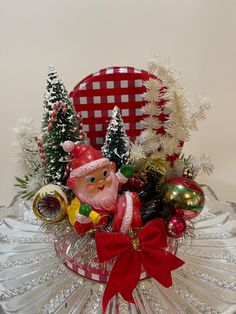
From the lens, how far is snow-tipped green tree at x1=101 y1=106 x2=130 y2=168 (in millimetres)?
795

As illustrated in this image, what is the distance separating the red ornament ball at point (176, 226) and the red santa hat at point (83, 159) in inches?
5.6

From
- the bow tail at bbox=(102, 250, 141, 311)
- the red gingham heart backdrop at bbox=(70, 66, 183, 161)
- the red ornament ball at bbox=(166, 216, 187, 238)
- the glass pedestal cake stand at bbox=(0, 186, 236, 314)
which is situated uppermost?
the red gingham heart backdrop at bbox=(70, 66, 183, 161)

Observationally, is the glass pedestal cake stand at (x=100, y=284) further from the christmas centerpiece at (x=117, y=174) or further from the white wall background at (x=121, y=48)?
the white wall background at (x=121, y=48)

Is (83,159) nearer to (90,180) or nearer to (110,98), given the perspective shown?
(90,180)

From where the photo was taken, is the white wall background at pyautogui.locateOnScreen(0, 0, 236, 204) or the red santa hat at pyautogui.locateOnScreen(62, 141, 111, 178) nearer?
the red santa hat at pyautogui.locateOnScreen(62, 141, 111, 178)

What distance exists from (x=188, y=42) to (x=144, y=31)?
0.43 feet

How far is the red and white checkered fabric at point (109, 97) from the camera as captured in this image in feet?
2.79

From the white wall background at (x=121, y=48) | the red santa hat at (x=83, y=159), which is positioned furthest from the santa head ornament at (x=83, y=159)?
the white wall background at (x=121, y=48)

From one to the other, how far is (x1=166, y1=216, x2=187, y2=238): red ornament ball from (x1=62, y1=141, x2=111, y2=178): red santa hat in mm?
141

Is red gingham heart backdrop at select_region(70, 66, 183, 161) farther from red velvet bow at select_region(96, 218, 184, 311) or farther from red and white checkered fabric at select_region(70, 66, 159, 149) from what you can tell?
red velvet bow at select_region(96, 218, 184, 311)

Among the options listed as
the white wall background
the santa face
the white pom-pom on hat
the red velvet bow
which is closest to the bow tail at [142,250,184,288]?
the red velvet bow

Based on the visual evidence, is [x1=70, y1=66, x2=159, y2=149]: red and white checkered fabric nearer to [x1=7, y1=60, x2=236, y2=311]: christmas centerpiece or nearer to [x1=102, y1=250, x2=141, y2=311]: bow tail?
[x1=7, y1=60, x2=236, y2=311]: christmas centerpiece

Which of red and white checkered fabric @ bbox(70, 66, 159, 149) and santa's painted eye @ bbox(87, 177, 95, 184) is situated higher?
red and white checkered fabric @ bbox(70, 66, 159, 149)

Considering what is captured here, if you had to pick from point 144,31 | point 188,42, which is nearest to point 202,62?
point 188,42
